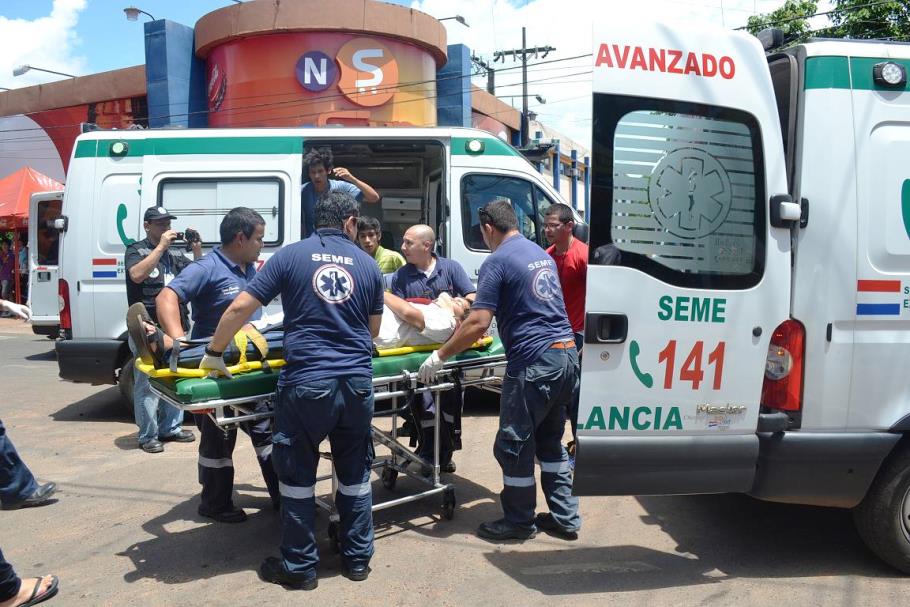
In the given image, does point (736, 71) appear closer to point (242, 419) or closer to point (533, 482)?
point (533, 482)

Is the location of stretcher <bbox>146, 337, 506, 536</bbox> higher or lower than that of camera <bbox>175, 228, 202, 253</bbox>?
lower

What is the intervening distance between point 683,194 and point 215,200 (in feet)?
15.7

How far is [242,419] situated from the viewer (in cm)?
387

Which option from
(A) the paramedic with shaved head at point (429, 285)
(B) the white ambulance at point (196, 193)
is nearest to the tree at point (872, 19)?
(B) the white ambulance at point (196, 193)

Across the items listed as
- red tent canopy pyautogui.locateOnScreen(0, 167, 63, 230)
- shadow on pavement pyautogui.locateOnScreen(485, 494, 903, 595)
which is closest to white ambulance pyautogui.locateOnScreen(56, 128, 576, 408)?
shadow on pavement pyautogui.locateOnScreen(485, 494, 903, 595)

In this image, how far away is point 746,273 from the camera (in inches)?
143

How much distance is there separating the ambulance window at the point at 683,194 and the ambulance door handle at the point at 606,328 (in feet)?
0.86

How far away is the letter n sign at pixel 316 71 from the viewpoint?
16.9m

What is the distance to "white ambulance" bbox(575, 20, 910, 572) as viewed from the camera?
11.8ft

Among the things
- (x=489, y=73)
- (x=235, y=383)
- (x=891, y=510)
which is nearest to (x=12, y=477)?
(x=235, y=383)

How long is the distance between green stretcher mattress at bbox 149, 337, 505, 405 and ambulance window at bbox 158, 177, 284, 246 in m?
3.10

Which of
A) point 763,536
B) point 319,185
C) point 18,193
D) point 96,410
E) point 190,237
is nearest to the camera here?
point 763,536

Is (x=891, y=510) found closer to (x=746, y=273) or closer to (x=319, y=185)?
(x=746, y=273)

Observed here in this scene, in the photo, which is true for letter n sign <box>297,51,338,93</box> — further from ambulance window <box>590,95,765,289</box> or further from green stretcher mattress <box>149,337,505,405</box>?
ambulance window <box>590,95,765,289</box>
